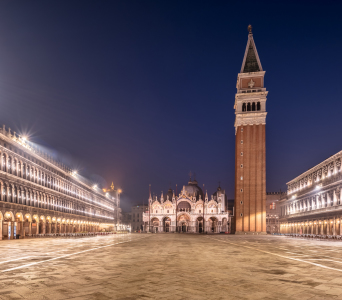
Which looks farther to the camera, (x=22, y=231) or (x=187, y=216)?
(x=187, y=216)

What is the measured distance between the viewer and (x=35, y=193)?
56531mm

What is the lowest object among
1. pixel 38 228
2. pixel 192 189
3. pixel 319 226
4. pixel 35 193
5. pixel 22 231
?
pixel 319 226

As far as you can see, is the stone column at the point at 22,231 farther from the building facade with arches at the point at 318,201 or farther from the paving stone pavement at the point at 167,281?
the building facade with arches at the point at 318,201

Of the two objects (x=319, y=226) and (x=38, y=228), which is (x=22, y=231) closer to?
(x=38, y=228)

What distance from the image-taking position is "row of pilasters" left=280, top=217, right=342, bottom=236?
2179 inches

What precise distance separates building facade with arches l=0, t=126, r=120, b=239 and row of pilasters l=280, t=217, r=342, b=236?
51872mm

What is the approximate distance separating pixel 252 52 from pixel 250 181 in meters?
39.9

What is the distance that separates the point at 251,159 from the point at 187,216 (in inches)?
1833

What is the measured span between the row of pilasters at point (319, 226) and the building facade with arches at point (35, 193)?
5187cm

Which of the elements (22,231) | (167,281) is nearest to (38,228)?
(22,231)

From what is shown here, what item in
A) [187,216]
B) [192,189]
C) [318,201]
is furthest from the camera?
[192,189]

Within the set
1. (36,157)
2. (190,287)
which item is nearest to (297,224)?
(36,157)

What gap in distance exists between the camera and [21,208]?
49156mm

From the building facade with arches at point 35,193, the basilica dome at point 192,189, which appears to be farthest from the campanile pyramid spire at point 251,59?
the building facade with arches at point 35,193
